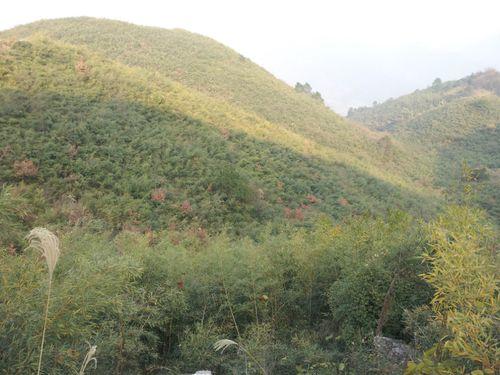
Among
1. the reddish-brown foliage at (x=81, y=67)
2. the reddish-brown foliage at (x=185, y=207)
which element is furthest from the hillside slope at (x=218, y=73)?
the reddish-brown foliage at (x=185, y=207)

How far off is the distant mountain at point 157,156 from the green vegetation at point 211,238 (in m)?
0.09

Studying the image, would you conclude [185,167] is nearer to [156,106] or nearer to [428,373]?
[156,106]

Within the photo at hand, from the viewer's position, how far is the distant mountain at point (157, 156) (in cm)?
1303

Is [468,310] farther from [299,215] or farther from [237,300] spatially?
[299,215]

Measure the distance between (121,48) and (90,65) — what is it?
20.0 metres

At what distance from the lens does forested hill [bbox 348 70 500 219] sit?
35.0 meters

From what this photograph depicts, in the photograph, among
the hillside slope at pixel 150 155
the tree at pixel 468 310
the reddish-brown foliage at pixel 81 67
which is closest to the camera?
the tree at pixel 468 310

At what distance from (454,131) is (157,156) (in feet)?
146

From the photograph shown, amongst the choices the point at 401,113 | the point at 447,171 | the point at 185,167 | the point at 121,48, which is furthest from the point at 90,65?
the point at 401,113

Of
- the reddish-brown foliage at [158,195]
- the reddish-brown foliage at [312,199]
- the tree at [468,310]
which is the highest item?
the tree at [468,310]

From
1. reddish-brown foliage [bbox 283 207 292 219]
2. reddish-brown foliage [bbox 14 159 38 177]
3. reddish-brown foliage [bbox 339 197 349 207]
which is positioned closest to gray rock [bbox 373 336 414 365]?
reddish-brown foliage [bbox 283 207 292 219]

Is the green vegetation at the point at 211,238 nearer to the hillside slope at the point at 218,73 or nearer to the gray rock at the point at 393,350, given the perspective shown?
the gray rock at the point at 393,350

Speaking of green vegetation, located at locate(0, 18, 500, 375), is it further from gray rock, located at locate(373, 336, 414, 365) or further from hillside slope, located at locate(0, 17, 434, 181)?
hillside slope, located at locate(0, 17, 434, 181)

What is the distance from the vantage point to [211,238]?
1109cm
